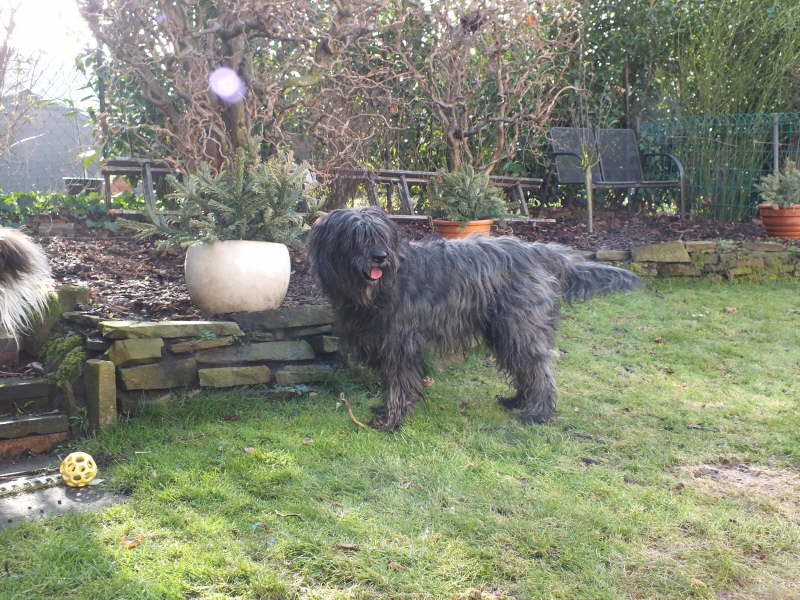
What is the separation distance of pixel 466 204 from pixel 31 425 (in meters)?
4.03

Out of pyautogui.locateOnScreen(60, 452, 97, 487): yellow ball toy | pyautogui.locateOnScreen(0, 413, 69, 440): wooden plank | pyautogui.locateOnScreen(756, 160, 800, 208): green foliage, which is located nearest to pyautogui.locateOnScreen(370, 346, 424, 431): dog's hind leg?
pyautogui.locateOnScreen(60, 452, 97, 487): yellow ball toy

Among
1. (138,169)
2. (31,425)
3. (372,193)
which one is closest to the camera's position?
(31,425)

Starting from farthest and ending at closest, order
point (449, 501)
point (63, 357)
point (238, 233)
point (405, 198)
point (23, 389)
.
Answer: point (405, 198), point (238, 233), point (63, 357), point (23, 389), point (449, 501)

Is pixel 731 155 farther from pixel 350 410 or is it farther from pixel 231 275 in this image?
pixel 231 275

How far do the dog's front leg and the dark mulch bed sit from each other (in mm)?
1091

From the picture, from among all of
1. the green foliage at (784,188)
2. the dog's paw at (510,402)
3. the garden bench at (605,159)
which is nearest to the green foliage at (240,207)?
the dog's paw at (510,402)

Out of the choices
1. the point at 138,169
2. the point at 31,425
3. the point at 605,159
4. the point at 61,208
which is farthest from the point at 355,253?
the point at 605,159

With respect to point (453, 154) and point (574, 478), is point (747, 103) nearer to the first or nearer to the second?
point (453, 154)

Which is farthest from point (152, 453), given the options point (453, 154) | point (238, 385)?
point (453, 154)

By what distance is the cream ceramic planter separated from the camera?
161 inches

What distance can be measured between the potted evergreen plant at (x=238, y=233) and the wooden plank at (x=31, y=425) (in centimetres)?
103

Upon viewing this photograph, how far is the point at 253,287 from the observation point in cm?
417

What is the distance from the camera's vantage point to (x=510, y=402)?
4.24m

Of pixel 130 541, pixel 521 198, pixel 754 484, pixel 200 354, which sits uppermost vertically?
pixel 521 198
